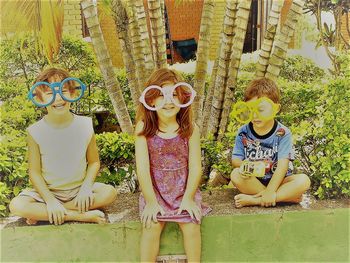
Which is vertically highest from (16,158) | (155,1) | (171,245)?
(155,1)

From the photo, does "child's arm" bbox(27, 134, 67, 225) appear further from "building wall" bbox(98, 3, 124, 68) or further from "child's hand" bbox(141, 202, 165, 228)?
"building wall" bbox(98, 3, 124, 68)

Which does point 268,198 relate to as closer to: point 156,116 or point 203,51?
point 156,116

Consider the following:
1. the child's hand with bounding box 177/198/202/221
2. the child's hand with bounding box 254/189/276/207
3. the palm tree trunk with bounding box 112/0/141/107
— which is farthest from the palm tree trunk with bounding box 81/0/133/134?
the child's hand with bounding box 254/189/276/207

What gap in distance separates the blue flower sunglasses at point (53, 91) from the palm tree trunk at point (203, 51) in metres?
1.33

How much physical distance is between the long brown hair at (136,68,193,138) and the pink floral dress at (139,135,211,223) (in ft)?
0.20

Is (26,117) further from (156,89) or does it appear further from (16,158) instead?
(156,89)

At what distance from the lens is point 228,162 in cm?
494

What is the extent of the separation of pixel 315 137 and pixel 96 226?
2078 mm

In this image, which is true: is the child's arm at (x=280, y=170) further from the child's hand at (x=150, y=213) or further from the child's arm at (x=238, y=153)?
the child's hand at (x=150, y=213)

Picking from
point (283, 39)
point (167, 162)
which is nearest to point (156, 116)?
point (167, 162)

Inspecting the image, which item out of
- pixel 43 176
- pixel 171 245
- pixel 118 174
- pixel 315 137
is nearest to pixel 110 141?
pixel 118 174

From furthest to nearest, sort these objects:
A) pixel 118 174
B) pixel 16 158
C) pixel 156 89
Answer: pixel 118 174
pixel 16 158
pixel 156 89

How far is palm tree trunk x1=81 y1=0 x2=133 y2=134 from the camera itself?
4576 millimetres

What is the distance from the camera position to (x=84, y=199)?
423 centimetres
